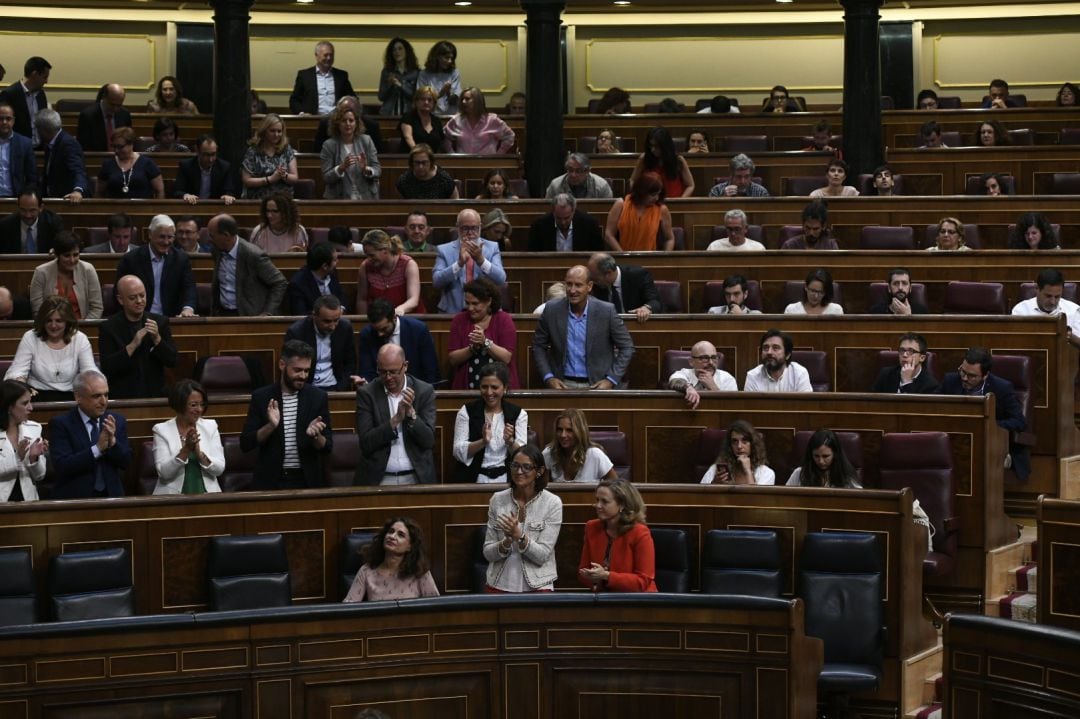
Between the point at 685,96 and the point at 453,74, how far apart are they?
4060 mm

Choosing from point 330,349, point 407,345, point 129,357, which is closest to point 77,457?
point 129,357

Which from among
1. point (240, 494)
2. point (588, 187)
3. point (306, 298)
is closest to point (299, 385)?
point (240, 494)

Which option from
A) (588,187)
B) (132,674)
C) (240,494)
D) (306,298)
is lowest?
(132,674)

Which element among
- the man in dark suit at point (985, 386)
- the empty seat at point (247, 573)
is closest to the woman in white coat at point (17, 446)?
the empty seat at point (247, 573)

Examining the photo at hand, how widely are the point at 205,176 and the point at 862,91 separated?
4.68 meters

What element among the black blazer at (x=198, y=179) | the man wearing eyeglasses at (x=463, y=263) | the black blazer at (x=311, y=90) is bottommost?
the man wearing eyeglasses at (x=463, y=263)

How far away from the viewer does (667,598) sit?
6.28 metres

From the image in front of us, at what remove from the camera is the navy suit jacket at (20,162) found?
1089 cm

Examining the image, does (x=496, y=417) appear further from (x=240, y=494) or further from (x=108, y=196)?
(x=108, y=196)

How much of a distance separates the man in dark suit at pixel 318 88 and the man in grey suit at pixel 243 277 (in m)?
4.12

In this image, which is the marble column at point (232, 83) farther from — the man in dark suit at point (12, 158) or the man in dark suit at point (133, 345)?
the man in dark suit at point (133, 345)

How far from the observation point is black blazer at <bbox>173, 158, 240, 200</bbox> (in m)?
11.2

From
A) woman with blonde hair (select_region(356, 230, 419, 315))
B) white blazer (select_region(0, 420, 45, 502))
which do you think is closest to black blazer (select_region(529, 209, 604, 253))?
woman with blonde hair (select_region(356, 230, 419, 315))

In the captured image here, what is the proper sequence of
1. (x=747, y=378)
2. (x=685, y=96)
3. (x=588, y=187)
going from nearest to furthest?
(x=747, y=378)
(x=588, y=187)
(x=685, y=96)
